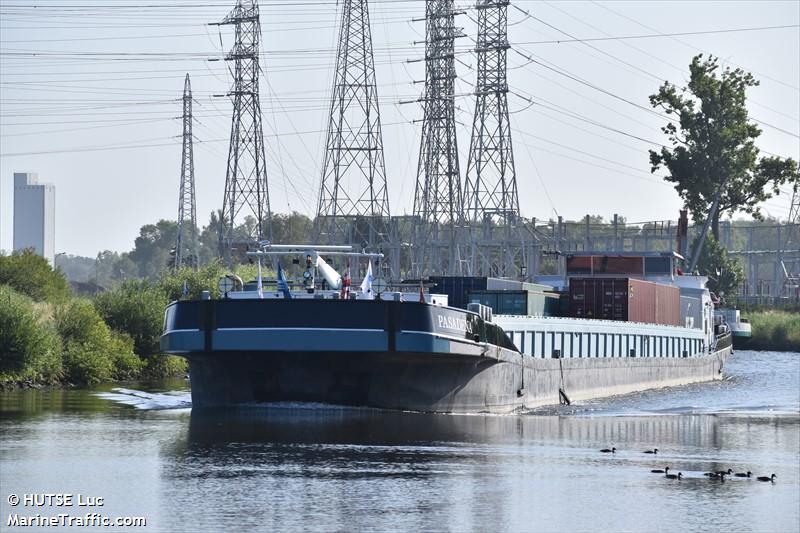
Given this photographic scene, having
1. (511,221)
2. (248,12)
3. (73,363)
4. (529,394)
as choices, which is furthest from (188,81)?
(529,394)

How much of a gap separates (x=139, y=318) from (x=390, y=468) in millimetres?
40019

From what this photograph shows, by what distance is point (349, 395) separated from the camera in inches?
1633

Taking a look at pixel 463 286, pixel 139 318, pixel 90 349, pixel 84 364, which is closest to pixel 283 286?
pixel 463 286

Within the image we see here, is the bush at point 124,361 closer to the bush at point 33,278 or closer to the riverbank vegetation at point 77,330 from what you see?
the riverbank vegetation at point 77,330

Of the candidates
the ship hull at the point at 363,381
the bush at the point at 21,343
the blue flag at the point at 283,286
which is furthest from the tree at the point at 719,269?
the blue flag at the point at 283,286

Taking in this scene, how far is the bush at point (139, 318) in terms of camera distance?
71.7 metres

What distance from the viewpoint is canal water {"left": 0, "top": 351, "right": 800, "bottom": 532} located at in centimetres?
2822

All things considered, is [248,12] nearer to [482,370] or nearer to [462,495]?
[482,370]

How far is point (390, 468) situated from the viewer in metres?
33.7

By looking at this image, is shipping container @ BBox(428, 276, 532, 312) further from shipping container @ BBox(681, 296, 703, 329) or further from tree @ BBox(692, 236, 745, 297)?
tree @ BBox(692, 236, 745, 297)

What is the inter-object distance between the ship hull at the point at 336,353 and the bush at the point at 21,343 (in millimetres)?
14920

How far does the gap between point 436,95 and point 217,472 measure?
66184mm

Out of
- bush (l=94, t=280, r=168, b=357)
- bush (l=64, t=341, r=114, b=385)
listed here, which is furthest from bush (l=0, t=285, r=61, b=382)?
bush (l=94, t=280, r=168, b=357)

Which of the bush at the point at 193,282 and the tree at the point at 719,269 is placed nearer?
the bush at the point at 193,282
